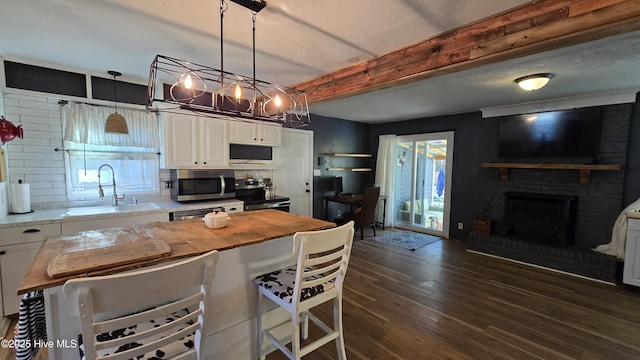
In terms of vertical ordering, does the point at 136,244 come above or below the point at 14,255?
above

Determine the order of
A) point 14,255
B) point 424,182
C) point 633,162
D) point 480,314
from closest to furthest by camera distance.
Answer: point 14,255 < point 480,314 < point 633,162 < point 424,182

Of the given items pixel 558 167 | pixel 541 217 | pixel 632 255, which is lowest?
pixel 632 255

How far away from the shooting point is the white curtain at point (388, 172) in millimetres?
6020

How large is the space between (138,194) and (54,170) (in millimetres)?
828

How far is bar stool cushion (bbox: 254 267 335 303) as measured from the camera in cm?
162

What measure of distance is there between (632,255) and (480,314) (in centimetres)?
216

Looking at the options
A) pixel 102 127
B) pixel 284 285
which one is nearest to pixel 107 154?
pixel 102 127

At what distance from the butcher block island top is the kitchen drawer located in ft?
4.22

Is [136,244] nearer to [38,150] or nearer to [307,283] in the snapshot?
[307,283]

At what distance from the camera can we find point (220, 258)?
Result: 5.42 feet

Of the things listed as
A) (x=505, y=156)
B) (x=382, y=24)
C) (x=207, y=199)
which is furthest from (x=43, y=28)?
(x=505, y=156)

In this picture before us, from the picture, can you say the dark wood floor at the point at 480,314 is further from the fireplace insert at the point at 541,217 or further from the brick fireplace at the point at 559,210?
the fireplace insert at the point at 541,217

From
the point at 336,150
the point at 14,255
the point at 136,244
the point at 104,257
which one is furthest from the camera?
the point at 336,150

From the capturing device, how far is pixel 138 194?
3410mm
